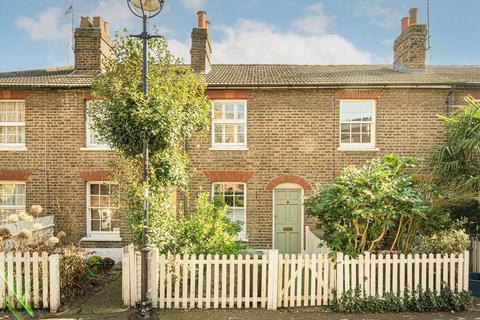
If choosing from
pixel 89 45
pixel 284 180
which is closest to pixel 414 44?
pixel 284 180

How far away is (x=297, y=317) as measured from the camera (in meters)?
5.96

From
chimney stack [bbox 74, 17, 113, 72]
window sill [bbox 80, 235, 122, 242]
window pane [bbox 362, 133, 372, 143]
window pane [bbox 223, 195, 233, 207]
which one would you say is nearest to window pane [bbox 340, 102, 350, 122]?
window pane [bbox 362, 133, 372, 143]

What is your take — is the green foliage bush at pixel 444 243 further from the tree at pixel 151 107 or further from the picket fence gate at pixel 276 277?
the tree at pixel 151 107

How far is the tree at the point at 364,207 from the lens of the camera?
635 cm

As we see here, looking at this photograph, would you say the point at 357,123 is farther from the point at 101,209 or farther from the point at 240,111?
the point at 101,209

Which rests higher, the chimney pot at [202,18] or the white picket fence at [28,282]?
the chimney pot at [202,18]

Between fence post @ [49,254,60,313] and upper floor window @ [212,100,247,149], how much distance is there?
242 inches

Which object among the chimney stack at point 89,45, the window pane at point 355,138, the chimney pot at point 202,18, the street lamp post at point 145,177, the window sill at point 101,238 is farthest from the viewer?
the chimney pot at point 202,18

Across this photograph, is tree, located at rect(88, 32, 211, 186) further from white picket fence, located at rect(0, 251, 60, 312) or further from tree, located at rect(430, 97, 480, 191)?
tree, located at rect(430, 97, 480, 191)

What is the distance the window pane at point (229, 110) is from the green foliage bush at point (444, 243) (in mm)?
6856

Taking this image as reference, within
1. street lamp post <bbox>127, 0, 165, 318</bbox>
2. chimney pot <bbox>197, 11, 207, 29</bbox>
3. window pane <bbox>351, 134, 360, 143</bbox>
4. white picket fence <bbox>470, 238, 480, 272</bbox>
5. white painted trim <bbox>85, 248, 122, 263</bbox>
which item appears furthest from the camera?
chimney pot <bbox>197, 11, 207, 29</bbox>

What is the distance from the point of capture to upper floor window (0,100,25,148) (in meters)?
11.0

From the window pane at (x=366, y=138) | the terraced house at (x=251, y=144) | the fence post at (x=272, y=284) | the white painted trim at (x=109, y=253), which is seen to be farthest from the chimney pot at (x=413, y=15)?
the white painted trim at (x=109, y=253)

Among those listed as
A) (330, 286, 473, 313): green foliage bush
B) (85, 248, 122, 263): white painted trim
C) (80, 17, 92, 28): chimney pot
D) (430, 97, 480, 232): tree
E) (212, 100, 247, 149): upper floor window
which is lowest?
(85, 248, 122, 263): white painted trim
